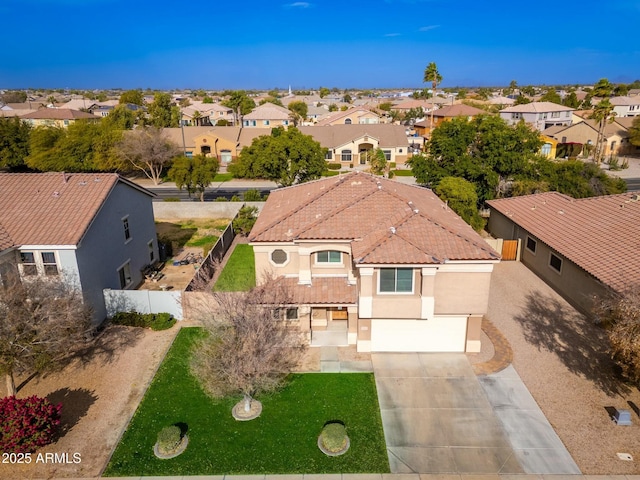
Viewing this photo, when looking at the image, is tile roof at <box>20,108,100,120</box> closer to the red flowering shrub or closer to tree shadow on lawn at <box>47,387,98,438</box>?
tree shadow on lawn at <box>47,387,98,438</box>

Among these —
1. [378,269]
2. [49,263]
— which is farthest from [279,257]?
[49,263]

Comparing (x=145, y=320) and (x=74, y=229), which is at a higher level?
(x=74, y=229)

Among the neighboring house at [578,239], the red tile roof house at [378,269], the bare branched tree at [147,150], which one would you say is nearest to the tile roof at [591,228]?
the neighboring house at [578,239]

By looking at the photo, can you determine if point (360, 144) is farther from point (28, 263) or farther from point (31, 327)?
point (31, 327)

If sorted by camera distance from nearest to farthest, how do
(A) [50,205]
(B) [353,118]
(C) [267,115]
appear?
1. (A) [50,205]
2. (B) [353,118]
3. (C) [267,115]

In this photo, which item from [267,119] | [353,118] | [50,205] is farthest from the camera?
[267,119]

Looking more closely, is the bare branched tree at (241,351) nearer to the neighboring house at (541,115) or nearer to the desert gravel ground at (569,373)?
the desert gravel ground at (569,373)

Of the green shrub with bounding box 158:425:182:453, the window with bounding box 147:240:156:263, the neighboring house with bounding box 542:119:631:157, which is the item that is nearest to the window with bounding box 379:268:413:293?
the green shrub with bounding box 158:425:182:453

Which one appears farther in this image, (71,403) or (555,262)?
(555,262)
